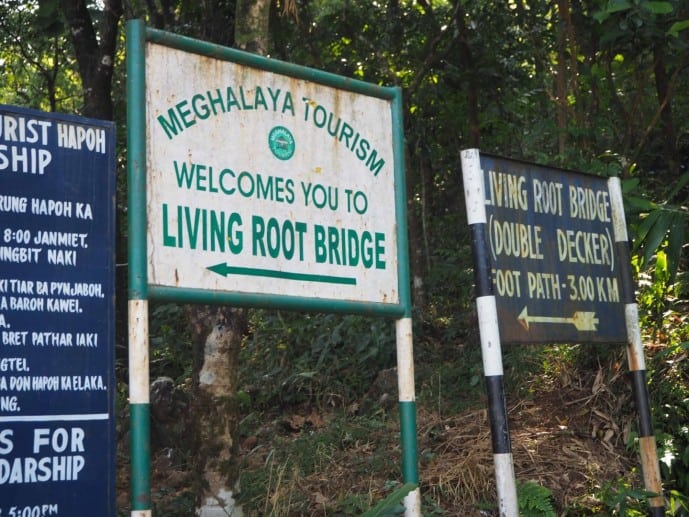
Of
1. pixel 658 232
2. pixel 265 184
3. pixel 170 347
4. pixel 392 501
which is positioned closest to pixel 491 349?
pixel 392 501

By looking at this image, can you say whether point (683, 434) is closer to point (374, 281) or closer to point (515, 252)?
point (515, 252)

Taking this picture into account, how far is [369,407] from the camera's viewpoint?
7.66 metres

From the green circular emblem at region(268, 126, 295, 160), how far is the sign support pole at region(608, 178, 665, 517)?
84.0 inches

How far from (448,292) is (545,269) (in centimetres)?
483

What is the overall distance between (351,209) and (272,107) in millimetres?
556

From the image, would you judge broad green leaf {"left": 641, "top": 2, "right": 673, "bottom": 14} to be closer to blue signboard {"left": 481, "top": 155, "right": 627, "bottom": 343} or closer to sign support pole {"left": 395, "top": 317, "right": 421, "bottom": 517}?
blue signboard {"left": 481, "top": 155, "right": 627, "bottom": 343}

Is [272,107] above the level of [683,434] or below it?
above

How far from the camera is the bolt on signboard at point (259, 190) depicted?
3.53m

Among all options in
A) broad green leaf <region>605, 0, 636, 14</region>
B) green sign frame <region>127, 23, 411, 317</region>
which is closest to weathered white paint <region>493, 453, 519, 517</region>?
green sign frame <region>127, 23, 411, 317</region>

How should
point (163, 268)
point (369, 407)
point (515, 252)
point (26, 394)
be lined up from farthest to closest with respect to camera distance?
point (369, 407) → point (515, 252) → point (26, 394) → point (163, 268)

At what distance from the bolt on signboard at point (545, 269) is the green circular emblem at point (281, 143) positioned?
91cm

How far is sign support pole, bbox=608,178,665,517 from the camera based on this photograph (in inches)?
204

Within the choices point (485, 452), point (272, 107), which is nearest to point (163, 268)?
point (272, 107)

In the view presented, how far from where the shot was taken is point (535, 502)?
17.4 feet
